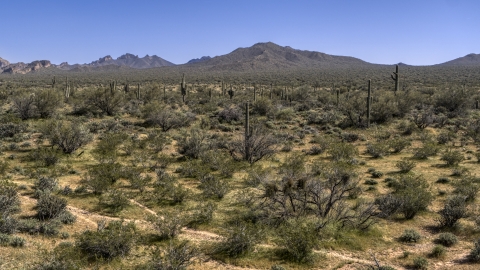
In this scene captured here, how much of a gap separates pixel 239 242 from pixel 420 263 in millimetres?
4353

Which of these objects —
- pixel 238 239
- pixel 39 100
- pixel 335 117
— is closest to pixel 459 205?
pixel 238 239

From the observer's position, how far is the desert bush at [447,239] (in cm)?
998

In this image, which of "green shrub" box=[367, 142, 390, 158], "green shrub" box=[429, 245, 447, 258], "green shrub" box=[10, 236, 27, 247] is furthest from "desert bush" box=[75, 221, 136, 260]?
"green shrub" box=[367, 142, 390, 158]

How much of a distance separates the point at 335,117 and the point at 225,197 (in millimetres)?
19360

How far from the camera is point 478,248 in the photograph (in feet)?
29.4

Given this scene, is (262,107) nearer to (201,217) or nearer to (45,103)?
(45,103)

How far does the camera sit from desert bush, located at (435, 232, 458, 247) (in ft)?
32.8

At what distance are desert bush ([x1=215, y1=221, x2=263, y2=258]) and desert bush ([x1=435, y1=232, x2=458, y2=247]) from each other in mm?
5044

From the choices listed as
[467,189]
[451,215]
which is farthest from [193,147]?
[467,189]

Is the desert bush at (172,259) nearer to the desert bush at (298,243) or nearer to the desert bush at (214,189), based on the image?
the desert bush at (298,243)

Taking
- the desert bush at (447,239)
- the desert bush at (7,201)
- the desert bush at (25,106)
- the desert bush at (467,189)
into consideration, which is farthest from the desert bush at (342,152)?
the desert bush at (25,106)

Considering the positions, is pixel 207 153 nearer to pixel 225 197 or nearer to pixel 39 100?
pixel 225 197

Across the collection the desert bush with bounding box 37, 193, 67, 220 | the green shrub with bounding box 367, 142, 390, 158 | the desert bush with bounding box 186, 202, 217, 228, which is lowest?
the desert bush with bounding box 186, 202, 217, 228

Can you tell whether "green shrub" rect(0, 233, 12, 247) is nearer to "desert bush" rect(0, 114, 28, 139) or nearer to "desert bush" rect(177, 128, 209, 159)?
"desert bush" rect(177, 128, 209, 159)
